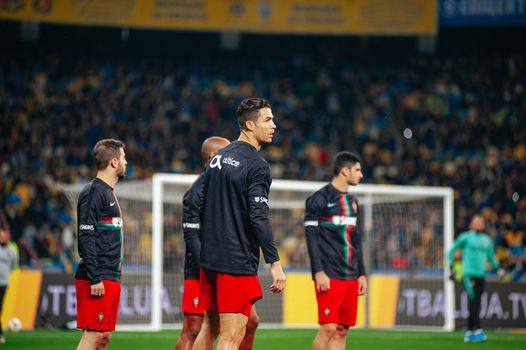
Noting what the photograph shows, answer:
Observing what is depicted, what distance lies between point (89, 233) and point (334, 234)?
2.63m

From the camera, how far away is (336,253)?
9.03 meters

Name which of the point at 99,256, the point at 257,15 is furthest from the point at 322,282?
the point at 257,15

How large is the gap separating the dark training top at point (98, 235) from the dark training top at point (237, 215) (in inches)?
48.2

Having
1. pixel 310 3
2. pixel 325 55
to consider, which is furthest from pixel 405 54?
pixel 310 3

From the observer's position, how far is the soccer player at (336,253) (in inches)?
345

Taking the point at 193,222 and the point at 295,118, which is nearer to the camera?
the point at 193,222

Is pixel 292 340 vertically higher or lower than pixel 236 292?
lower

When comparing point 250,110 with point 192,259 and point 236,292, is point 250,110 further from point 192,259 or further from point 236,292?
point 192,259

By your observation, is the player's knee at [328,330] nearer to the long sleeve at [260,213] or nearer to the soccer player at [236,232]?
the soccer player at [236,232]

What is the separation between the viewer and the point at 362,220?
1898cm

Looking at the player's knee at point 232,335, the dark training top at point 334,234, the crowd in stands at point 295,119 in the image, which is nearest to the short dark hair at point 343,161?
the dark training top at point 334,234

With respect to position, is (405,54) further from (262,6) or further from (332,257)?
(332,257)

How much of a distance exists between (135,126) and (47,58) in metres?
3.65

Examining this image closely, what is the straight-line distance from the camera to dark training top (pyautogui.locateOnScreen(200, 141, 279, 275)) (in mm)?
6484
